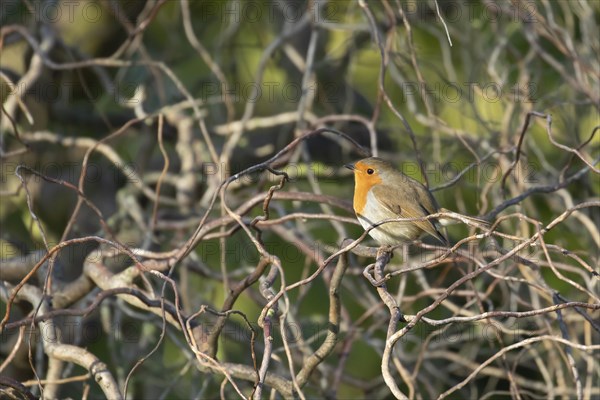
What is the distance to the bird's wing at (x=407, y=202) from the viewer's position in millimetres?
3711

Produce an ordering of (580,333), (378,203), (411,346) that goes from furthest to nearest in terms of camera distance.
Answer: (411,346)
(580,333)
(378,203)

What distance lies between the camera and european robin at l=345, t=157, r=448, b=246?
3.63 m

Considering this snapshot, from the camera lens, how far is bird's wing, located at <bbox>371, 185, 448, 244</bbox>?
371 centimetres

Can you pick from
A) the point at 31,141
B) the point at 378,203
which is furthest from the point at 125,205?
the point at 378,203

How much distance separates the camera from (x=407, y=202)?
12.4 feet

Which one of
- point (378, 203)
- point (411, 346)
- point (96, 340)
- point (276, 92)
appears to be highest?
point (378, 203)

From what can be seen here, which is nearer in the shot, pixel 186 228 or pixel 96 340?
pixel 186 228

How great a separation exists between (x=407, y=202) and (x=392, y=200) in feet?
0.28

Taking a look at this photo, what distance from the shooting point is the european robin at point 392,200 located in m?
3.63

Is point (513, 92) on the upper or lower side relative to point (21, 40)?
lower

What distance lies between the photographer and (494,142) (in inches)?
177

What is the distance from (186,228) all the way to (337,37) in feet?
8.56

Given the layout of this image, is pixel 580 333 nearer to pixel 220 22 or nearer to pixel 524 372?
pixel 524 372

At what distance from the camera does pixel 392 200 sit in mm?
3736
